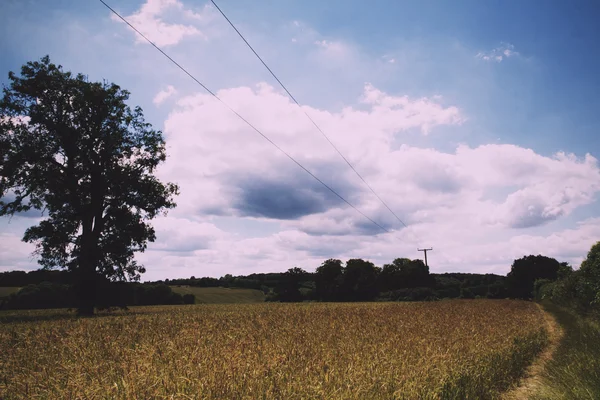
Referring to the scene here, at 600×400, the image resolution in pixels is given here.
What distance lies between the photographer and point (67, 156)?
24734 millimetres

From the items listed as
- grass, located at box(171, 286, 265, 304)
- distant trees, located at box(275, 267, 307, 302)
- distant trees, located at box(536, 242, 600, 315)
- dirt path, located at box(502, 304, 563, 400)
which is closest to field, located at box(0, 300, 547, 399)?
dirt path, located at box(502, 304, 563, 400)

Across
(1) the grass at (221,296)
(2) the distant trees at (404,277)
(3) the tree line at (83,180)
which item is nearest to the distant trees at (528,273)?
(2) the distant trees at (404,277)

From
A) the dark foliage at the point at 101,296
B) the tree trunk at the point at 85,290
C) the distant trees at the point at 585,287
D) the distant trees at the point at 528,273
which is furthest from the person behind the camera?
the distant trees at the point at 528,273

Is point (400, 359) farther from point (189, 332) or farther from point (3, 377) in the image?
point (3, 377)

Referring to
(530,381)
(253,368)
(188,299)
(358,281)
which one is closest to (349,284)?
(358,281)

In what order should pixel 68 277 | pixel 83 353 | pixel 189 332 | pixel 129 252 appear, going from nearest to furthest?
pixel 83 353 → pixel 189 332 → pixel 68 277 → pixel 129 252

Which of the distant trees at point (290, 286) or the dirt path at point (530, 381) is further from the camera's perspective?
the distant trees at point (290, 286)

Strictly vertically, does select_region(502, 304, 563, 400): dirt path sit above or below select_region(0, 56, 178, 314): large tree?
below

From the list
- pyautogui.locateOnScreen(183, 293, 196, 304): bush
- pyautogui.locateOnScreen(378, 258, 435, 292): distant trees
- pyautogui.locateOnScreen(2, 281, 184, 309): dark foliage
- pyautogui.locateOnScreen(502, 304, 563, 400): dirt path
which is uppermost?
pyautogui.locateOnScreen(378, 258, 435, 292): distant trees

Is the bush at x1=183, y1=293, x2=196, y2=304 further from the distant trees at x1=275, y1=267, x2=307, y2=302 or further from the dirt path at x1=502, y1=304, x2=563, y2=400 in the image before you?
the dirt path at x1=502, y1=304, x2=563, y2=400

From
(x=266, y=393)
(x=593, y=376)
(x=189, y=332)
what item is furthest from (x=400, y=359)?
(x=189, y=332)

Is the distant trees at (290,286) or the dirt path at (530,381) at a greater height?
the distant trees at (290,286)

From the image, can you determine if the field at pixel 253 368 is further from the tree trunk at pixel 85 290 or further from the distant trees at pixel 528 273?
the distant trees at pixel 528 273

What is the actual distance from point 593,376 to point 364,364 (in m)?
4.69
